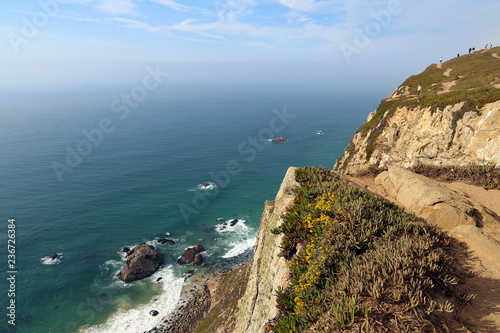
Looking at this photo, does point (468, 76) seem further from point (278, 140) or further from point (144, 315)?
point (278, 140)

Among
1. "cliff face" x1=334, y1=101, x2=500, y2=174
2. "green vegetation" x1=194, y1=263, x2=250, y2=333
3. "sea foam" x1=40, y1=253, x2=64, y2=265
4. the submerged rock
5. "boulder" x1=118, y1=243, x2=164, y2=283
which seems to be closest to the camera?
"cliff face" x1=334, y1=101, x2=500, y2=174

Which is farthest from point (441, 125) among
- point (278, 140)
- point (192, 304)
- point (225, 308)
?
point (278, 140)

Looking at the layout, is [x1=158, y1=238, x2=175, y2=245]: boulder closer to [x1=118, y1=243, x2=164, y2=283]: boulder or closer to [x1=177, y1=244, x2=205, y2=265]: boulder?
[x1=118, y1=243, x2=164, y2=283]: boulder

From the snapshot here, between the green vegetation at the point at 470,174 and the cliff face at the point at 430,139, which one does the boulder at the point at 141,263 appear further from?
the green vegetation at the point at 470,174

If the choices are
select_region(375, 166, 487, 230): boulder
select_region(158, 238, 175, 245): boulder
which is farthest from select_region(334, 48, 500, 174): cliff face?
select_region(158, 238, 175, 245): boulder

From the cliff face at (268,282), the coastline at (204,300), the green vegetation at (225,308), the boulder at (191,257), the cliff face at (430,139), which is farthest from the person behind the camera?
the boulder at (191,257)

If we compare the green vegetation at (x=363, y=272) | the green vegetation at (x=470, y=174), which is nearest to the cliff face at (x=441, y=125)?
the green vegetation at (x=470, y=174)

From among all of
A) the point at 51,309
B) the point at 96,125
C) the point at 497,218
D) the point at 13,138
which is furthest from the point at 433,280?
the point at 96,125
